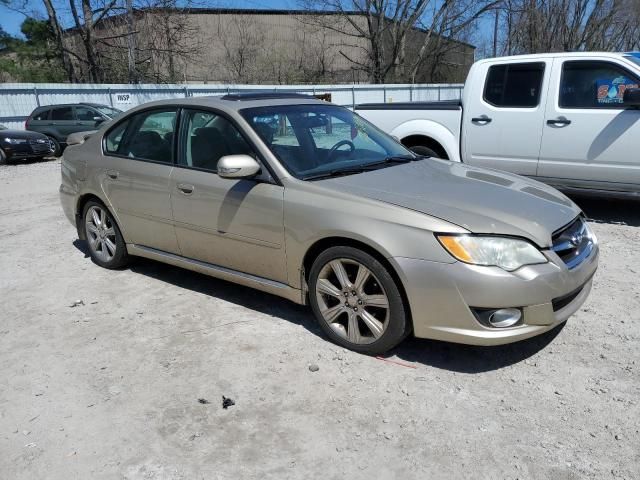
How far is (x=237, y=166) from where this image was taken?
3.67m

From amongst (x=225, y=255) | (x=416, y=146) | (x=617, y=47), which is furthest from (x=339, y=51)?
(x=225, y=255)

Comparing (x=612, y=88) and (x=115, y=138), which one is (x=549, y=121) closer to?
(x=612, y=88)

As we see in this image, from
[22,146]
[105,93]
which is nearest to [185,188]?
[22,146]

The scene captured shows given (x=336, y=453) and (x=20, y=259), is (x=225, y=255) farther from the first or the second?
(x=20, y=259)

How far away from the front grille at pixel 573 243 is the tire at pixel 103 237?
12.1 ft

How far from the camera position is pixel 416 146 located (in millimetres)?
7512

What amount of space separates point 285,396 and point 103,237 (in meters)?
3.01

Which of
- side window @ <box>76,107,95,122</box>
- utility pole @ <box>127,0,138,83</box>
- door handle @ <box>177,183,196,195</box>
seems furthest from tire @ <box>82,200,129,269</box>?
utility pole @ <box>127,0,138,83</box>

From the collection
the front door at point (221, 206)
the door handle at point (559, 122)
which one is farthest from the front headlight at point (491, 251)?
the door handle at point (559, 122)

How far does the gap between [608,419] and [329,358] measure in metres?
1.58

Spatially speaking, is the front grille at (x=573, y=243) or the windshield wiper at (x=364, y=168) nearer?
the front grille at (x=573, y=243)

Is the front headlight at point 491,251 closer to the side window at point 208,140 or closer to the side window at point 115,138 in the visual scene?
the side window at point 208,140

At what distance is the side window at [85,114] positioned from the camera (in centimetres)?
1759

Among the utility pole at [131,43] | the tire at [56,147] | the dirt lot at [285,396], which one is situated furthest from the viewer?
the utility pole at [131,43]
